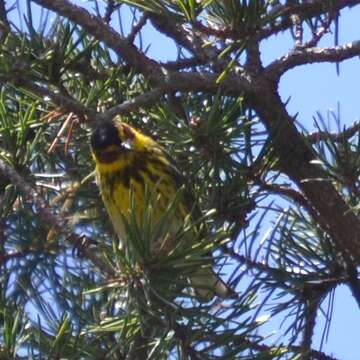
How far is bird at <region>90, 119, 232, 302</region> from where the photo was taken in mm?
1874

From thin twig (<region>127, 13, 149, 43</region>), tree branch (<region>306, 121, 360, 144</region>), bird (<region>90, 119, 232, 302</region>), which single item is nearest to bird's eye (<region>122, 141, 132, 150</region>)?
bird (<region>90, 119, 232, 302</region>)

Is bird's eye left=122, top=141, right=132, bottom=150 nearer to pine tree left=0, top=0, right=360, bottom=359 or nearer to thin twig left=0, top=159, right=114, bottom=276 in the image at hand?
pine tree left=0, top=0, right=360, bottom=359

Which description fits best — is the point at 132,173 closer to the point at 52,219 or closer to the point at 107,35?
the point at 107,35

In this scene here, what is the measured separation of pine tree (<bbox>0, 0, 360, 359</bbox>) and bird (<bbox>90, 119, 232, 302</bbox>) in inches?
1.4

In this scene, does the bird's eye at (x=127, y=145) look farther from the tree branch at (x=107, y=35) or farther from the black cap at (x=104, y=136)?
the tree branch at (x=107, y=35)

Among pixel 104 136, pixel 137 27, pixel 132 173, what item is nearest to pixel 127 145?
pixel 132 173

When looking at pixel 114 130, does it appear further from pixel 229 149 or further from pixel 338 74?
pixel 338 74

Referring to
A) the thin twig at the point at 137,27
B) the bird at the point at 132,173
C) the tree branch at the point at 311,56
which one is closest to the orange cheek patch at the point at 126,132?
the bird at the point at 132,173

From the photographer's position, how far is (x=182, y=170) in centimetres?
196

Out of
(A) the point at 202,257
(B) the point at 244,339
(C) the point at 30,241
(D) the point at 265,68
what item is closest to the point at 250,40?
(D) the point at 265,68

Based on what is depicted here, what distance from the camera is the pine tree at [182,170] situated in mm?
1582

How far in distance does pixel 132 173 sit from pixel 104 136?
0.39 metres

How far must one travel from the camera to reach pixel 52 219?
156 centimetres

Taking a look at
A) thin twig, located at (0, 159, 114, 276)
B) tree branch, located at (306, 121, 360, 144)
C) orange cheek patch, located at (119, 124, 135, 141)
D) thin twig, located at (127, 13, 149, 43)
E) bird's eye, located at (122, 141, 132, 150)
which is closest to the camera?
thin twig, located at (0, 159, 114, 276)
